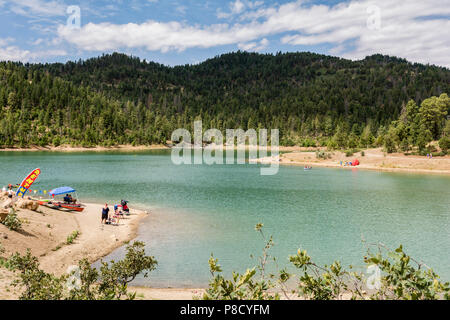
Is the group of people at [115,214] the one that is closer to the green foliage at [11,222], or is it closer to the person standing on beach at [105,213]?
the person standing on beach at [105,213]

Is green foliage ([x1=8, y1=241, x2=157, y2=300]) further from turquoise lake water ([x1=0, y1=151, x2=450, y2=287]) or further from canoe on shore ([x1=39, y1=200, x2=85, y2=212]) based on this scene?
canoe on shore ([x1=39, y1=200, x2=85, y2=212])

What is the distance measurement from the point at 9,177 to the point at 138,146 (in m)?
131

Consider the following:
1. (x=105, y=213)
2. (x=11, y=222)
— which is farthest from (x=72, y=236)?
(x=105, y=213)

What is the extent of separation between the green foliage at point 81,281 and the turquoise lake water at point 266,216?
4763mm

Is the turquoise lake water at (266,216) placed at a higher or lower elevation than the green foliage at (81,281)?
lower

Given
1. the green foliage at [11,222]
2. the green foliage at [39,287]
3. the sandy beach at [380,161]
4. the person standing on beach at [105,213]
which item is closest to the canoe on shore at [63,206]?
the person standing on beach at [105,213]

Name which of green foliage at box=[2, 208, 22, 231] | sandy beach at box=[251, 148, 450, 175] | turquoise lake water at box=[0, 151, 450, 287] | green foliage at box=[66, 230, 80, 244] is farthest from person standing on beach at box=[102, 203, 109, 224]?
sandy beach at box=[251, 148, 450, 175]

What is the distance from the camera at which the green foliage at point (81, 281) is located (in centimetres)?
1028

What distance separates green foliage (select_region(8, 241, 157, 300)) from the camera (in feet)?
33.7

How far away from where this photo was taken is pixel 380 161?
3949 inches

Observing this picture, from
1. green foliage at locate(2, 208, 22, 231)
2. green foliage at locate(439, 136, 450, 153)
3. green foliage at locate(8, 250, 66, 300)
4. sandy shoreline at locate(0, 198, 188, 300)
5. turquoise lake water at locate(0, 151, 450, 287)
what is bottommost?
turquoise lake water at locate(0, 151, 450, 287)

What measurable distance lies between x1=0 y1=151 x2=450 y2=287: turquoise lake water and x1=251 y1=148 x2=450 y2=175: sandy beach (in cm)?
2147

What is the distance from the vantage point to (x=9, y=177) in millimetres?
60531
